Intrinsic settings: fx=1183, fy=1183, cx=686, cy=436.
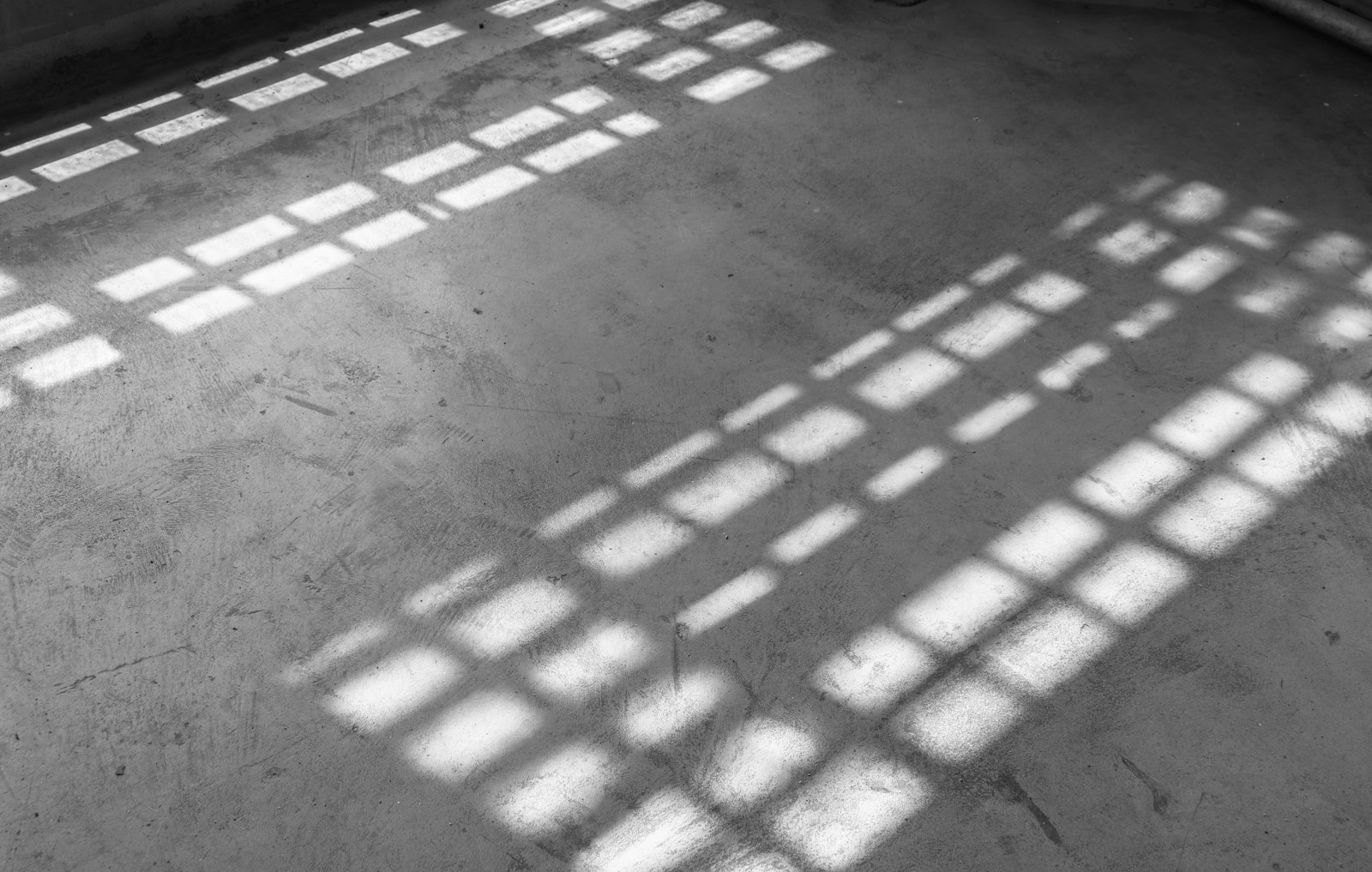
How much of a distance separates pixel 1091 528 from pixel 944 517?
489mm

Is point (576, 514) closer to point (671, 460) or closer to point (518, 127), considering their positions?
point (671, 460)

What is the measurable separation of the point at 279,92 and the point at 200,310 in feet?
5.39

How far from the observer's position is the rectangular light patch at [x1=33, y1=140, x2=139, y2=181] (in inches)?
210

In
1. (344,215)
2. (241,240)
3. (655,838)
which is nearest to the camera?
(655,838)

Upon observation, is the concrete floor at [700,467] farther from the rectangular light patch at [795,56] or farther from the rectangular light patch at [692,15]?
the rectangular light patch at [692,15]

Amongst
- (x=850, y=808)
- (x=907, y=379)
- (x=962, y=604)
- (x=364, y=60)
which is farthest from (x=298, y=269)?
(x=850, y=808)

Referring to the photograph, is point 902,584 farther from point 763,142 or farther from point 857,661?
point 763,142

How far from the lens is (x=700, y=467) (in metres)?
4.14

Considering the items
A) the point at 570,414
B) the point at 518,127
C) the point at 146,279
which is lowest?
the point at 570,414

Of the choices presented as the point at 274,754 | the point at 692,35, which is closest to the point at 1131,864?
the point at 274,754

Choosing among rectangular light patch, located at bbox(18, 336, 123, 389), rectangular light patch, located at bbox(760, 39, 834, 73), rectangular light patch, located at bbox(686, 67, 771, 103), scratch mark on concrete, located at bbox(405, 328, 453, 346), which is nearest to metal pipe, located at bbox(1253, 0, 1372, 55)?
rectangular light patch, located at bbox(760, 39, 834, 73)

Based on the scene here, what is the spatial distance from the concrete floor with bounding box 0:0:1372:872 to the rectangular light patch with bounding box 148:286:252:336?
0.08 feet

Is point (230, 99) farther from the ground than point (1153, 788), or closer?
farther from the ground

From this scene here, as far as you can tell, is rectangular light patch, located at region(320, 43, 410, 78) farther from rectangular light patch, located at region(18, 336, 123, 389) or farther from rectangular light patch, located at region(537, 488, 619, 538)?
rectangular light patch, located at region(537, 488, 619, 538)
